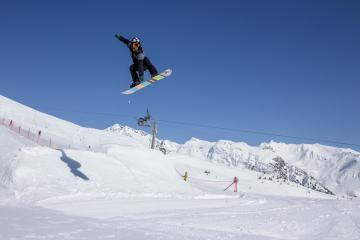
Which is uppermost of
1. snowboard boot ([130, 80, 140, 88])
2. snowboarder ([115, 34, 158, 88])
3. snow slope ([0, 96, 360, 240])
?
snowboarder ([115, 34, 158, 88])

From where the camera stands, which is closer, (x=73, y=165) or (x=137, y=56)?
(x=137, y=56)

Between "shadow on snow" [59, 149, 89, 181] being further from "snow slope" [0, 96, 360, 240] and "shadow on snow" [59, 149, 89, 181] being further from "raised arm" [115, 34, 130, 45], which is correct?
"raised arm" [115, 34, 130, 45]

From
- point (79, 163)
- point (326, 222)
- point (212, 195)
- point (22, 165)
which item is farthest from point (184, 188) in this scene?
point (326, 222)

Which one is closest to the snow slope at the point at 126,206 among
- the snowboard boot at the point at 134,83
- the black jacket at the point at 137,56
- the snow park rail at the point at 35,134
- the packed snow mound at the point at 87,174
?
the packed snow mound at the point at 87,174

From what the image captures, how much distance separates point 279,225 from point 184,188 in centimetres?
1141

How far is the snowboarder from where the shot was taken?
18.4 meters

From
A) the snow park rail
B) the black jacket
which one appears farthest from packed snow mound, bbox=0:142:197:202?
the snow park rail

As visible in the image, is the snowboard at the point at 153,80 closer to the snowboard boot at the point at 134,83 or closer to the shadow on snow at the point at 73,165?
the snowboard boot at the point at 134,83

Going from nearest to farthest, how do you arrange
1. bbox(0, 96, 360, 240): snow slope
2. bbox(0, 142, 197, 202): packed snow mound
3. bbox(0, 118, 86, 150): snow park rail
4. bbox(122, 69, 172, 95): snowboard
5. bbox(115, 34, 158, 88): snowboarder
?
bbox(0, 96, 360, 240): snow slope < bbox(0, 142, 197, 202): packed snow mound < bbox(115, 34, 158, 88): snowboarder < bbox(122, 69, 172, 95): snowboard < bbox(0, 118, 86, 150): snow park rail

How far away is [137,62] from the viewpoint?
743 inches

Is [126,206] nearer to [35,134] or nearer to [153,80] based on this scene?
[153,80]

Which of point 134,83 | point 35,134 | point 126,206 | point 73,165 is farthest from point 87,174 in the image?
point 35,134

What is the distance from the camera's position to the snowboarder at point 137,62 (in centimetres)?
1839

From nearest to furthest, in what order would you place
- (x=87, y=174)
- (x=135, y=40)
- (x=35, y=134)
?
(x=135, y=40) → (x=87, y=174) → (x=35, y=134)
